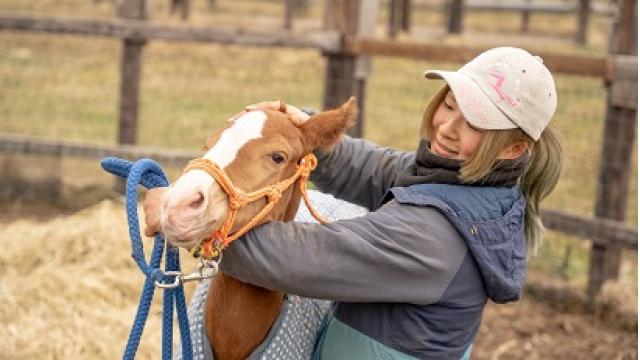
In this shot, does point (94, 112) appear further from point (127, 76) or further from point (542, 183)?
point (542, 183)

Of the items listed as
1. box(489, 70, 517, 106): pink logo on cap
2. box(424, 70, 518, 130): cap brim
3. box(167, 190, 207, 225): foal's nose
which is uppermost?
box(489, 70, 517, 106): pink logo on cap

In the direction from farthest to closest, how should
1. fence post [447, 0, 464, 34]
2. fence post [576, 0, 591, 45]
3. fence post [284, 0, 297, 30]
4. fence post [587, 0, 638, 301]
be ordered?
fence post [576, 0, 591, 45]
fence post [447, 0, 464, 34]
fence post [284, 0, 297, 30]
fence post [587, 0, 638, 301]

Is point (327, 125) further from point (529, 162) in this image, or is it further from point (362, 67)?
point (362, 67)

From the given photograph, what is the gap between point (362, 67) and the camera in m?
6.27

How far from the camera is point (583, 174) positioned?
813 centimetres

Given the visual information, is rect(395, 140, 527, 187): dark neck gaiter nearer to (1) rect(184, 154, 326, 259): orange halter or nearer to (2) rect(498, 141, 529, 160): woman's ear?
(2) rect(498, 141, 529, 160): woman's ear

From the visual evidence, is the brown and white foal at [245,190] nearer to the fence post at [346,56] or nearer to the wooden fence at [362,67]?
the wooden fence at [362,67]

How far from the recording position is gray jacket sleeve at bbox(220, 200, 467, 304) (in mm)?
2047

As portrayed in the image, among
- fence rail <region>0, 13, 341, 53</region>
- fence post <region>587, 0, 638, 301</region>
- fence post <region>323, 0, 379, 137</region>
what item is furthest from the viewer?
fence rail <region>0, 13, 341, 53</region>

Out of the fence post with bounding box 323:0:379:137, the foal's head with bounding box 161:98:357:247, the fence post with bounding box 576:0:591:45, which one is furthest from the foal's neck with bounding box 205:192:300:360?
the fence post with bounding box 576:0:591:45

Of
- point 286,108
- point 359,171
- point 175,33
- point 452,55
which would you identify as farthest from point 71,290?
point 175,33

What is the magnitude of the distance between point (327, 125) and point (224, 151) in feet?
1.02

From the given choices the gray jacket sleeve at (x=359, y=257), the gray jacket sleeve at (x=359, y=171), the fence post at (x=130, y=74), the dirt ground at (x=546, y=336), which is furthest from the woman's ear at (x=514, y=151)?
the fence post at (x=130, y=74)

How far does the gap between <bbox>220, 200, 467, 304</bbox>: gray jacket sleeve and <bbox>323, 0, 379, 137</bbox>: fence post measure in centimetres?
400
